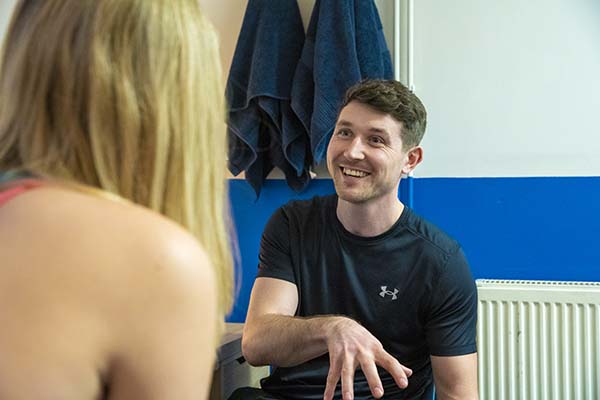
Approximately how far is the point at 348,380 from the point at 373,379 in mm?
41

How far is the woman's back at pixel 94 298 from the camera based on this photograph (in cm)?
45

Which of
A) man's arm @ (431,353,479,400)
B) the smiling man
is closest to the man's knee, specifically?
the smiling man

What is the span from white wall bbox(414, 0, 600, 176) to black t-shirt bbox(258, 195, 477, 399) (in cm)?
45

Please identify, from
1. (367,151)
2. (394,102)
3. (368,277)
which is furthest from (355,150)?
(368,277)

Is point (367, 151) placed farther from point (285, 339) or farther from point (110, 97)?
point (110, 97)

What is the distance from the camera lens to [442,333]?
4.59 feet

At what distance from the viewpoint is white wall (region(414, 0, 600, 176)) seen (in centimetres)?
178

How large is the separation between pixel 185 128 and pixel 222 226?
111 millimetres

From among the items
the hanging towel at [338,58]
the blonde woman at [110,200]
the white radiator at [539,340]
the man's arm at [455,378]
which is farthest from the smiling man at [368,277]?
the blonde woman at [110,200]

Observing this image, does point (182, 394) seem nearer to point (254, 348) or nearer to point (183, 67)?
point (183, 67)

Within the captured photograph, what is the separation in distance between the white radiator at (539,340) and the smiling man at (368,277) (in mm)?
308

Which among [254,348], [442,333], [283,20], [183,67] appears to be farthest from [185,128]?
[283,20]

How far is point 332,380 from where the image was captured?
1.00 meters

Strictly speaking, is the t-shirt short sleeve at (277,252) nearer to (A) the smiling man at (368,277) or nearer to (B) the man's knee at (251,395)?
(A) the smiling man at (368,277)
